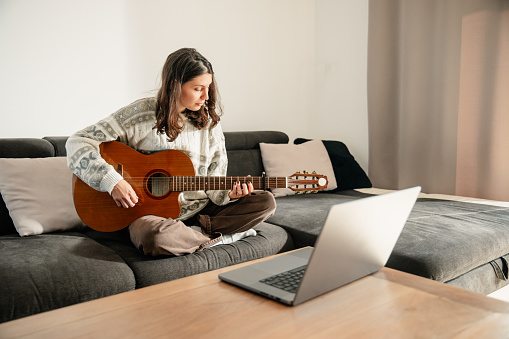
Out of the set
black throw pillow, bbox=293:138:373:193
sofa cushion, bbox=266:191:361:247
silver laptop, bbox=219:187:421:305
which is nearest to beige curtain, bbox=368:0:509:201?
black throw pillow, bbox=293:138:373:193

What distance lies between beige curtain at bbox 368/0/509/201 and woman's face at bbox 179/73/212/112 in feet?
5.42

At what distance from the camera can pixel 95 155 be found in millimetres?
1759

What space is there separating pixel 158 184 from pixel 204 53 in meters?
1.53

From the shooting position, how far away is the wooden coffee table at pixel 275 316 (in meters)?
0.73

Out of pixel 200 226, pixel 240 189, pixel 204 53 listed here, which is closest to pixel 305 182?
pixel 240 189

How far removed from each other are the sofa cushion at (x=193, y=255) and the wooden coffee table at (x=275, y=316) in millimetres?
573

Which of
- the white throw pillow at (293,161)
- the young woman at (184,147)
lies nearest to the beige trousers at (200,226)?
the young woman at (184,147)

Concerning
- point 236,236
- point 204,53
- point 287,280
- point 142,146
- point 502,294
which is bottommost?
point 502,294

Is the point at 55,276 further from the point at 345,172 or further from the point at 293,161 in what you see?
the point at 345,172

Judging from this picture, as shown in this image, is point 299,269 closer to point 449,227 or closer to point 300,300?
point 300,300

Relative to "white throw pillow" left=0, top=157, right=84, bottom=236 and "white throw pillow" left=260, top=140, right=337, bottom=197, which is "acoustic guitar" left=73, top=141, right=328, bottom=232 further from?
"white throw pillow" left=260, top=140, right=337, bottom=197

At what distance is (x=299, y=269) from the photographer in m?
1.04

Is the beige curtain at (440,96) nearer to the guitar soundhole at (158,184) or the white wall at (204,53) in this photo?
the white wall at (204,53)

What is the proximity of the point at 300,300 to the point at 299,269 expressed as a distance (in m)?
0.20
